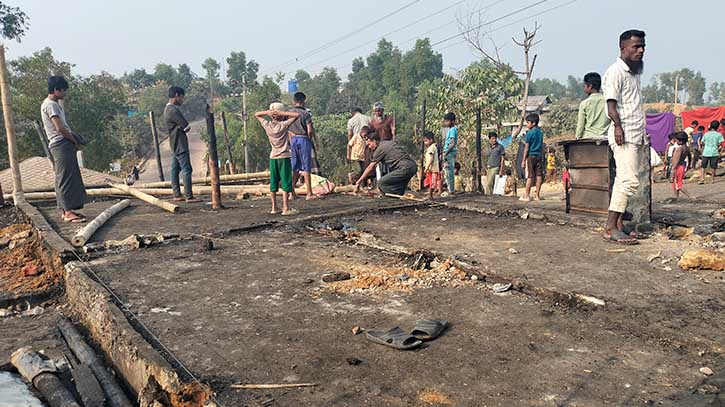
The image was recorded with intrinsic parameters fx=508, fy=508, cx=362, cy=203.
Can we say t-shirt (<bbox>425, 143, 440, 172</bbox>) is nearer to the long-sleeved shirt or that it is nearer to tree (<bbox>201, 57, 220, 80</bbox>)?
the long-sleeved shirt

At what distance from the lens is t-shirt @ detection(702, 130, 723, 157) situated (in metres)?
13.1

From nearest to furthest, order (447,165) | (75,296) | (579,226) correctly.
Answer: (75,296), (579,226), (447,165)

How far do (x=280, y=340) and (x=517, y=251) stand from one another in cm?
268

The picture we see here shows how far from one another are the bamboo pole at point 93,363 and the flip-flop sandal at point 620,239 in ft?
14.1

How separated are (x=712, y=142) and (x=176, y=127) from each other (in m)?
13.1

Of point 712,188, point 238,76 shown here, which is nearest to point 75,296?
point 712,188

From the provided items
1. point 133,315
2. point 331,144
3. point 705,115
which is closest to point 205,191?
point 133,315

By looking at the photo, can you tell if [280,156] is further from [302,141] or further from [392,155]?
[392,155]

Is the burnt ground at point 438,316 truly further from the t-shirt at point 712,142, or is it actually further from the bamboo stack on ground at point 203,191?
the t-shirt at point 712,142

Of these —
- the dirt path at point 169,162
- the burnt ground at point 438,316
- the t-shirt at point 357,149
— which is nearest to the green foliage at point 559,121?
the dirt path at point 169,162

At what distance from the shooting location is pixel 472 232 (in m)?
5.71

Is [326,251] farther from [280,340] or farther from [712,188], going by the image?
[712,188]

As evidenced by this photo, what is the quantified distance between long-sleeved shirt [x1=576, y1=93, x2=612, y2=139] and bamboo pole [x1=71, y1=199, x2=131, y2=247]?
19.7 feet

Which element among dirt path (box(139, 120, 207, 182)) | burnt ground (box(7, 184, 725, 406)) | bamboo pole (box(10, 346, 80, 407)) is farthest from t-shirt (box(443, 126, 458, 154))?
dirt path (box(139, 120, 207, 182))
